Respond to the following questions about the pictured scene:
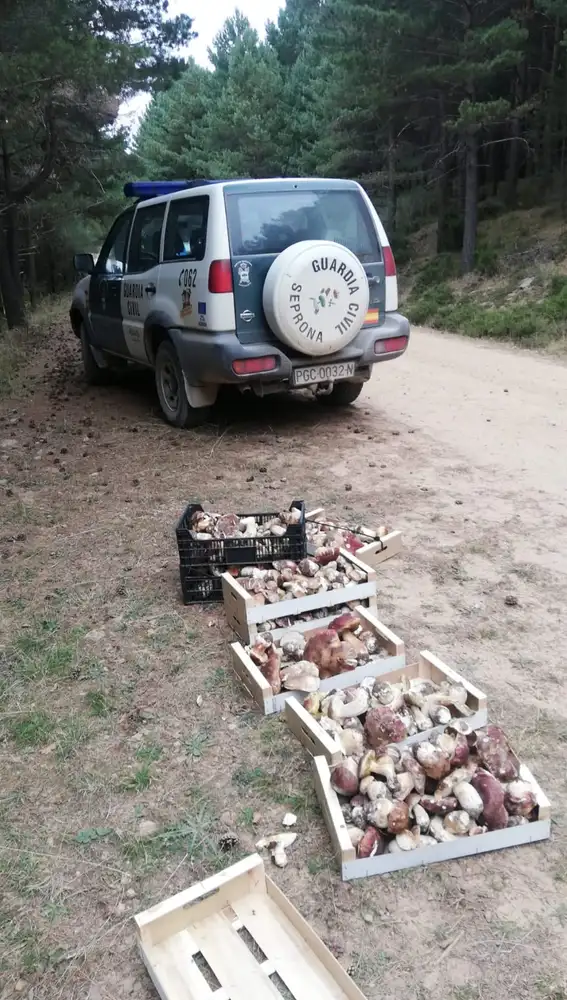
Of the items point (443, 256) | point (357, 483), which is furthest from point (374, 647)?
point (443, 256)

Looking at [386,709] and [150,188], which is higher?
[150,188]

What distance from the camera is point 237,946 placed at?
209cm

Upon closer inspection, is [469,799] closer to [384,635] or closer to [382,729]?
[382,729]

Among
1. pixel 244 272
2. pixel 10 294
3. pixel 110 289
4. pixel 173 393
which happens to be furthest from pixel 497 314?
pixel 10 294

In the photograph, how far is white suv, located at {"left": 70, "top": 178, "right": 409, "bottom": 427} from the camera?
19.9 ft

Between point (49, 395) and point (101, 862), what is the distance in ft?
25.5

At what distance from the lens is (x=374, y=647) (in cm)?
329

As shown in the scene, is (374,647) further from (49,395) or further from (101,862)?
(49,395)

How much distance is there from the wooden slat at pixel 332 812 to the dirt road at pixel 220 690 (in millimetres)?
62

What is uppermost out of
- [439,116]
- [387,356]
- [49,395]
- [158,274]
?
[439,116]

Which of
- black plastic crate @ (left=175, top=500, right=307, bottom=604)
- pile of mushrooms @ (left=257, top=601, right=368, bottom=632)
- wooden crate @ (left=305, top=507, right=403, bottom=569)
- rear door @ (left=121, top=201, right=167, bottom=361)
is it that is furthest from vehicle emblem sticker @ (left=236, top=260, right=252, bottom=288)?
pile of mushrooms @ (left=257, top=601, right=368, bottom=632)

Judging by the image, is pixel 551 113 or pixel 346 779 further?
pixel 551 113

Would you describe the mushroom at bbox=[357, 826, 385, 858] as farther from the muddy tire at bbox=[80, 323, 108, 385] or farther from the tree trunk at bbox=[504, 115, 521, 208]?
the tree trunk at bbox=[504, 115, 521, 208]

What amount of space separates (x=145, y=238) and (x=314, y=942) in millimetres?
6837
